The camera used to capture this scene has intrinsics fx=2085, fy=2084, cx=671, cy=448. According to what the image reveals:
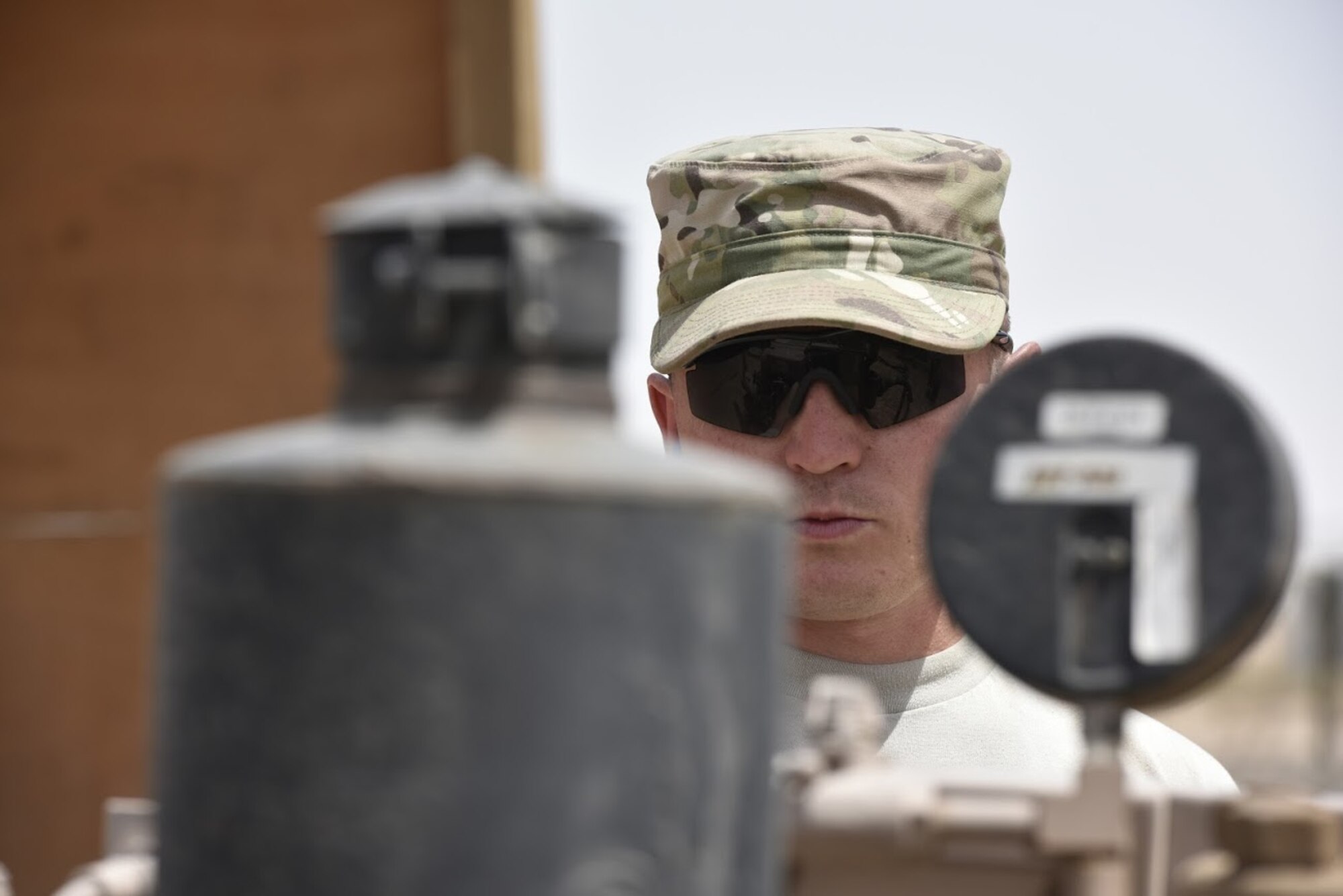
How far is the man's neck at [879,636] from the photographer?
3180 mm

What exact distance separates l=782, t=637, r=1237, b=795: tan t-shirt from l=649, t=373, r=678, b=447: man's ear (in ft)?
1.55

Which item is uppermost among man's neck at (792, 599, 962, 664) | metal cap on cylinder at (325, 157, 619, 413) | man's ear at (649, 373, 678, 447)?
metal cap on cylinder at (325, 157, 619, 413)

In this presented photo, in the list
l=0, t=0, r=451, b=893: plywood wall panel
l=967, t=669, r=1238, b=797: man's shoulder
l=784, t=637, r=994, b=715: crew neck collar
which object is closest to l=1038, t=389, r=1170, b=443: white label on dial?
l=967, t=669, r=1238, b=797: man's shoulder

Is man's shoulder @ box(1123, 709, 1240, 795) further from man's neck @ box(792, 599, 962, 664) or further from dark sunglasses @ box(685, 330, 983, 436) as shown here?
dark sunglasses @ box(685, 330, 983, 436)

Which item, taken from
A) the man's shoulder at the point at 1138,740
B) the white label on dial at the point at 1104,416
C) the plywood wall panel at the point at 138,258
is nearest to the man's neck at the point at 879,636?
the man's shoulder at the point at 1138,740

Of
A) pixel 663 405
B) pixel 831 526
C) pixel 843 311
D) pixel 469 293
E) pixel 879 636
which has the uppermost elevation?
pixel 469 293

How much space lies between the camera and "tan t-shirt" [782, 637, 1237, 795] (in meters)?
2.98

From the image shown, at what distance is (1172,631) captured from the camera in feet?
5.07

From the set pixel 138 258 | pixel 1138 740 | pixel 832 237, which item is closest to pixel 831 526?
pixel 832 237

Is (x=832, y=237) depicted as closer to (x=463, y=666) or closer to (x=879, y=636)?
(x=879, y=636)

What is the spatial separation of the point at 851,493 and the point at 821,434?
0.11m

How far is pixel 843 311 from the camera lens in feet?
9.77

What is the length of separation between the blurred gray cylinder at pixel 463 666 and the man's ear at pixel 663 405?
2092 mm

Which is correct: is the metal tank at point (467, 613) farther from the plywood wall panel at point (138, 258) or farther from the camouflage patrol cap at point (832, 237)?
the plywood wall panel at point (138, 258)
